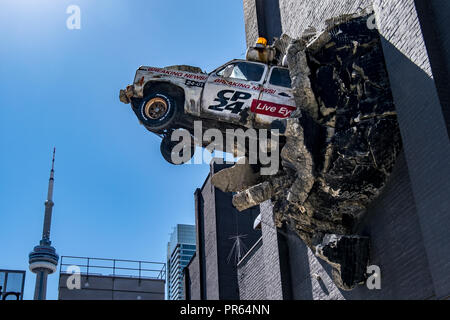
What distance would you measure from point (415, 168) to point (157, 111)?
6.09 meters

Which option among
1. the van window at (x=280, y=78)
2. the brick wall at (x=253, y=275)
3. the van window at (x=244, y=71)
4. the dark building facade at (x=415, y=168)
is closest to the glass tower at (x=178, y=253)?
the brick wall at (x=253, y=275)

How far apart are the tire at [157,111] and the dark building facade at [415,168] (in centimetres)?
462

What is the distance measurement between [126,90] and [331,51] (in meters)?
4.78

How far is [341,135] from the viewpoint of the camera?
12531 mm

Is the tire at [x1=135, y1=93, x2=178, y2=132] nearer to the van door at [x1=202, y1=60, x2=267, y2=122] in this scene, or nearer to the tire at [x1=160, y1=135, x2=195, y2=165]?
the tire at [x1=160, y1=135, x2=195, y2=165]

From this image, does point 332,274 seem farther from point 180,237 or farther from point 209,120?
point 180,237

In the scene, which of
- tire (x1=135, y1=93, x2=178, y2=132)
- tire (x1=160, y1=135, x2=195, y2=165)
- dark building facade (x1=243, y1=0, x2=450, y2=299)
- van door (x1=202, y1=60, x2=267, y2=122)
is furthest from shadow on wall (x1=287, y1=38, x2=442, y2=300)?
tire (x1=135, y1=93, x2=178, y2=132)

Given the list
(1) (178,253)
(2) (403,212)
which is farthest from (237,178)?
(1) (178,253)

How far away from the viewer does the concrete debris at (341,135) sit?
40.3 feet

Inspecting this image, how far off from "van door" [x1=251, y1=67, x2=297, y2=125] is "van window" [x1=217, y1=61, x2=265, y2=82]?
1.19 feet

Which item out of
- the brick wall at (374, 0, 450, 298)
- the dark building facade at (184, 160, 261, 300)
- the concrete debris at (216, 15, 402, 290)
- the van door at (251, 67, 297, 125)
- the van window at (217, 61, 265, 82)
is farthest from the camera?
the dark building facade at (184, 160, 261, 300)

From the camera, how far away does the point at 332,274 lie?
13.7m

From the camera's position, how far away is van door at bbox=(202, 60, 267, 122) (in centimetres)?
1405
